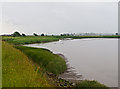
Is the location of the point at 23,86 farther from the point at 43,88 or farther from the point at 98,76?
the point at 98,76

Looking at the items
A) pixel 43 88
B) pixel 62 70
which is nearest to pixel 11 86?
pixel 43 88

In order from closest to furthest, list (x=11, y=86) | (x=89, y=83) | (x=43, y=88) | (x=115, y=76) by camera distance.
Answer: (x=11, y=86), (x=43, y=88), (x=89, y=83), (x=115, y=76)

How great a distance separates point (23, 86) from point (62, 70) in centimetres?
1056

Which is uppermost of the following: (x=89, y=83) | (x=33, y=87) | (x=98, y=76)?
(x=33, y=87)

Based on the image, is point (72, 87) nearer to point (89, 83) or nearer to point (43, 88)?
point (89, 83)

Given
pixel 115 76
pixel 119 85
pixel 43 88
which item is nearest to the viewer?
pixel 43 88

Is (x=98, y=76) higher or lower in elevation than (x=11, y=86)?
lower

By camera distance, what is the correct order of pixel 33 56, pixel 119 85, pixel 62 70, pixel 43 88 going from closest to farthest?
1. pixel 43 88
2. pixel 119 85
3. pixel 62 70
4. pixel 33 56

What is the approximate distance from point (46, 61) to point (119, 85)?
30.1 ft

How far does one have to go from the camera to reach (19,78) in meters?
9.27

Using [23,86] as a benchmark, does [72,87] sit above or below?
below

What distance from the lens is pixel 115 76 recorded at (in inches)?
657

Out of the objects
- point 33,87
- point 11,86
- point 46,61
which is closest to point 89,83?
point 33,87

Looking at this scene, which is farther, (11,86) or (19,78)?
(19,78)
